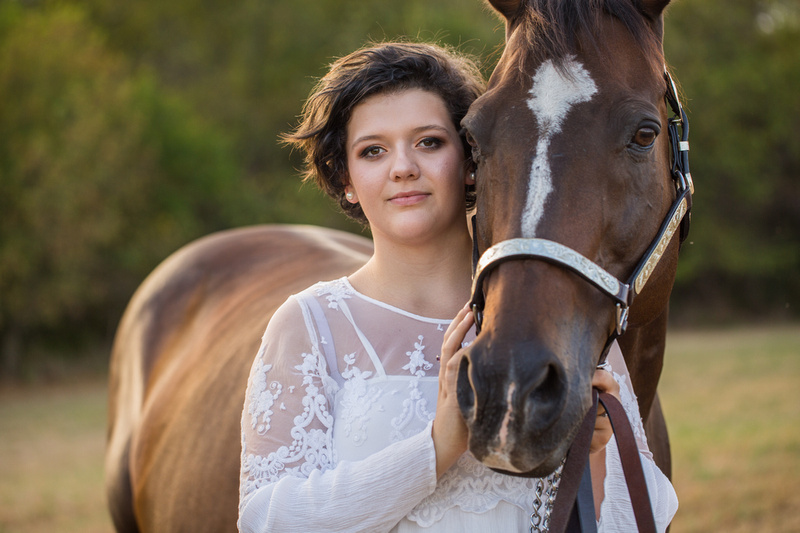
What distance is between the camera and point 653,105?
151cm

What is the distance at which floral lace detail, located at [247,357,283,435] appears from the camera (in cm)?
159

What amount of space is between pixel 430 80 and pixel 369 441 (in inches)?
36.7

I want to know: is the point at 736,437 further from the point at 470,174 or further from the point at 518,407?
the point at 518,407

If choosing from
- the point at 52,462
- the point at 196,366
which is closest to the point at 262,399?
the point at 196,366

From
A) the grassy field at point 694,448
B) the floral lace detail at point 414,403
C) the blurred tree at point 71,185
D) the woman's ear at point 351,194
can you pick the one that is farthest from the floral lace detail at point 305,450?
the blurred tree at point 71,185

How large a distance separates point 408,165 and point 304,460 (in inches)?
29.1

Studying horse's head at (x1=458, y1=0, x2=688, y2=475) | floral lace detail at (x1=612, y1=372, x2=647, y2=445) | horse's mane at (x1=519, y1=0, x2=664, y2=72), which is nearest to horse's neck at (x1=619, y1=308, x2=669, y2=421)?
floral lace detail at (x1=612, y1=372, x2=647, y2=445)

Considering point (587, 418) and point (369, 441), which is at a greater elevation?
point (587, 418)

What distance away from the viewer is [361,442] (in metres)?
1.55

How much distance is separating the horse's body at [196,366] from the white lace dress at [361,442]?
107cm

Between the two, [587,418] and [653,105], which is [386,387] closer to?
[587,418]

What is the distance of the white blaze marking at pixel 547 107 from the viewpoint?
4.51ft

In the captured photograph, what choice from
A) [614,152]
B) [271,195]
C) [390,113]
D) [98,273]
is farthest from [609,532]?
[271,195]

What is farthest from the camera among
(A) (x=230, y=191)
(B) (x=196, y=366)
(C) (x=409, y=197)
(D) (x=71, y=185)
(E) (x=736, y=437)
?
(A) (x=230, y=191)
